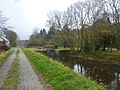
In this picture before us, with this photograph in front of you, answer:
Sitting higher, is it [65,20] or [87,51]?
[65,20]

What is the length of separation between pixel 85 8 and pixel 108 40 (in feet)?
31.1

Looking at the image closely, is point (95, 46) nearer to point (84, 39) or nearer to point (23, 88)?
point (84, 39)

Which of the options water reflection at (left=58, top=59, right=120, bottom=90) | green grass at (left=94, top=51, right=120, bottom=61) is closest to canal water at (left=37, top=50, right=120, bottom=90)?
water reflection at (left=58, top=59, right=120, bottom=90)

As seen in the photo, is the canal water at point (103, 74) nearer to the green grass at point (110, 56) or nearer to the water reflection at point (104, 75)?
the water reflection at point (104, 75)

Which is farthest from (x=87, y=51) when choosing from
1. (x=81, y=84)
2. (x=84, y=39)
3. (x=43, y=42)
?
(x=43, y=42)

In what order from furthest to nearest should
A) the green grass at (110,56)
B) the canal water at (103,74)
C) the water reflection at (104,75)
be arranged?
the green grass at (110,56), the canal water at (103,74), the water reflection at (104,75)

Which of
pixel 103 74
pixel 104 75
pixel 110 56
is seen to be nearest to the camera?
A: pixel 104 75

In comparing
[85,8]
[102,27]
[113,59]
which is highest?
[85,8]

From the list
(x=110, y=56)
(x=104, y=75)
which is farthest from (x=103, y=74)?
(x=110, y=56)

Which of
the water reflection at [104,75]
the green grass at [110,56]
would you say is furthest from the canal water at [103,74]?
the green grass at [110,56]

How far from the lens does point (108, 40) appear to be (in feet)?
190

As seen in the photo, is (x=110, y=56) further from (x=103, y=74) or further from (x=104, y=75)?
(x=104, y=75)

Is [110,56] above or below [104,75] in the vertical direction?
above

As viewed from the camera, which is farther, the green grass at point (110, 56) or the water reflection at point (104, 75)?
the green grass at point (110, 56)
